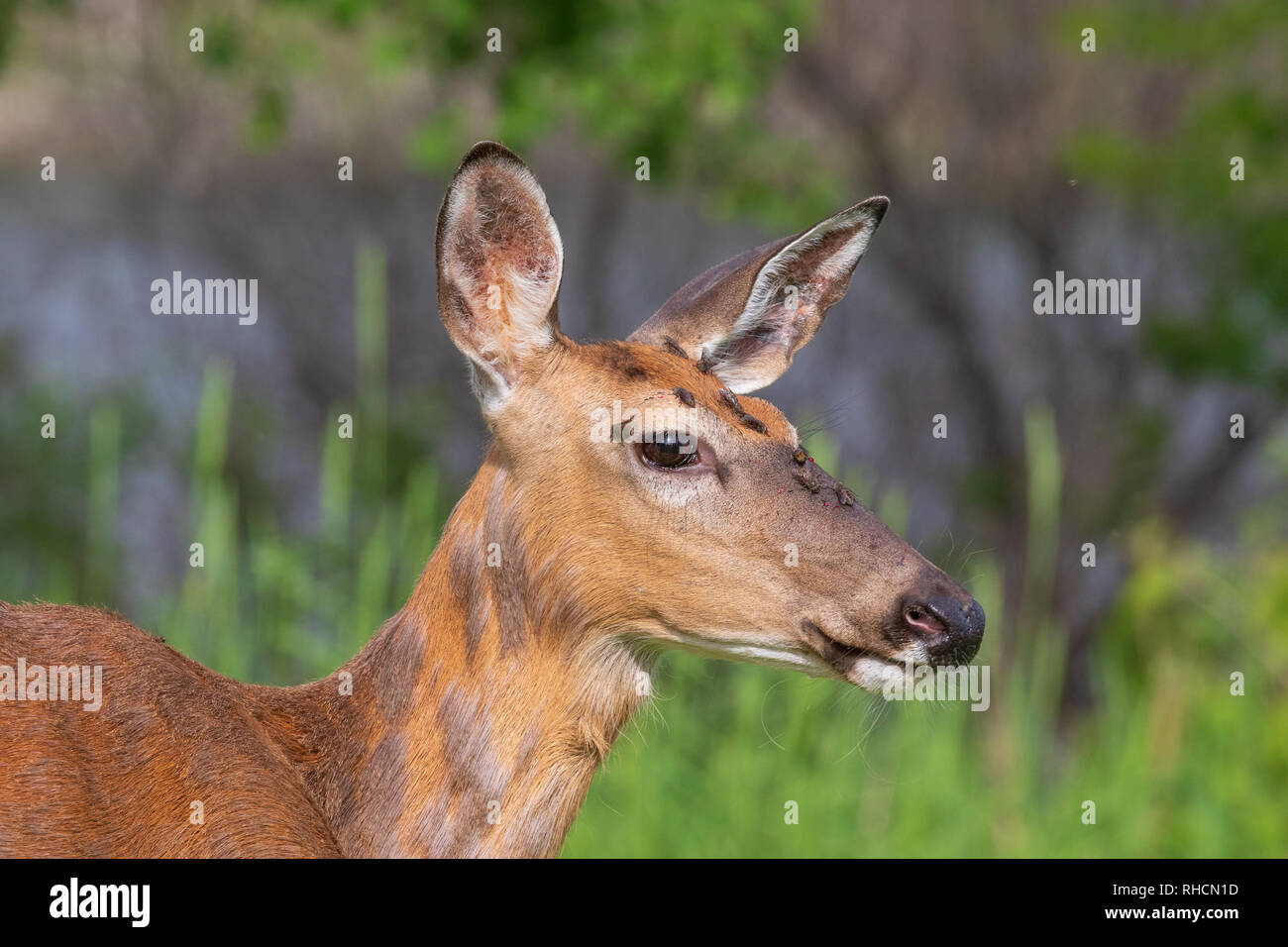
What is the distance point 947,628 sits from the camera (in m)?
4.08

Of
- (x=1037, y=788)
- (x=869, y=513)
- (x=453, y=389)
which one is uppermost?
(x=453, y=389)

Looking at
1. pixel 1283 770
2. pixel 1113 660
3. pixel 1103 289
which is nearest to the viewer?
pixel 1283 770

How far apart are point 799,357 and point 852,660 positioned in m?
10.9

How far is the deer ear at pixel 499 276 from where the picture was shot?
4434 mm

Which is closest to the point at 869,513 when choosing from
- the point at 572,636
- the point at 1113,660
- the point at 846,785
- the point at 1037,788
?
the point at 572,636

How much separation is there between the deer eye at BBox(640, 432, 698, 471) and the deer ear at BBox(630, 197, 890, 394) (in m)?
0.58

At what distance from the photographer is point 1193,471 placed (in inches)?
530

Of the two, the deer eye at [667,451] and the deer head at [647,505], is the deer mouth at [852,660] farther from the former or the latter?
the deer eye at [667,451]

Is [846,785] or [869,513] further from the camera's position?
[846,785]

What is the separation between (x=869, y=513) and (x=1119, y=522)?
9340 millimetres

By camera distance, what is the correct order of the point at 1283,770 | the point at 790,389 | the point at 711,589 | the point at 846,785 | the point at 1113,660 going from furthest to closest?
the point at 790,389 → the point at 1113,660 → the point at 1283,770 → the point at 846,785 → the point at 711,589

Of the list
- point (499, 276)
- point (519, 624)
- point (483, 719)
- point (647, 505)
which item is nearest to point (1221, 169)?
point (499, 276)

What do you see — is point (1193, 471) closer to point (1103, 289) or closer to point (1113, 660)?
point (1103, 289)

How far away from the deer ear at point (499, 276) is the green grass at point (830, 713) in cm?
308
